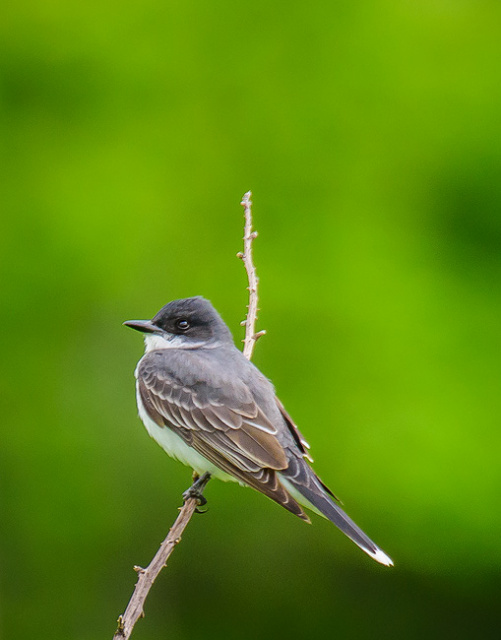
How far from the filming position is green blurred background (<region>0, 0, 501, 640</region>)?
22.4 feet

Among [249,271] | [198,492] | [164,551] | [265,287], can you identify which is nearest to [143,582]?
[164,551]

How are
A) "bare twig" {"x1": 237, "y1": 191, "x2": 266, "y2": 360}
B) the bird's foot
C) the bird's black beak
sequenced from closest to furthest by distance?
"bare twig" {"x1": 237, "y1": 191, "x2": 266, "y2": 360} < the bird's foot < the bird's black beak

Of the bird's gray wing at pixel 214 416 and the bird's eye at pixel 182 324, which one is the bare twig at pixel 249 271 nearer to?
the bird's gray wing at pixel 214 416

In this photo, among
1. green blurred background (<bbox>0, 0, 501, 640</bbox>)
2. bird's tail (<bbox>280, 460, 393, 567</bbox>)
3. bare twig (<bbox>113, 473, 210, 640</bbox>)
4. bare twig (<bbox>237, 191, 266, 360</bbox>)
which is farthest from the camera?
green blurred background (<bbox>0, 0, 501, 640</bbox>)

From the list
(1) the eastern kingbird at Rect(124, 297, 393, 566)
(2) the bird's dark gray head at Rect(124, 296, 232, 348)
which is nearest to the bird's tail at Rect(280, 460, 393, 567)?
(1) the eastern kingbird at Rect(124, 297, 393, 566)

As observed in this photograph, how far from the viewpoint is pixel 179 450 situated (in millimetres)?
4703

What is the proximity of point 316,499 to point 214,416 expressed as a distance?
2.07ft

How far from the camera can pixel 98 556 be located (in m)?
7.41

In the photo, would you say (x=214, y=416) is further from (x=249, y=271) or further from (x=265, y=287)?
(x=265, y=287)

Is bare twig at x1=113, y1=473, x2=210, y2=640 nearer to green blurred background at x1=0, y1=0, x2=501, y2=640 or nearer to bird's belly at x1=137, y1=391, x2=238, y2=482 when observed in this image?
bird's belly at x1=137, y1=391, x2=238, y2=482

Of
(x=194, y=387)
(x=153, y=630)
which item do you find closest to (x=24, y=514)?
(x=153, y=630)

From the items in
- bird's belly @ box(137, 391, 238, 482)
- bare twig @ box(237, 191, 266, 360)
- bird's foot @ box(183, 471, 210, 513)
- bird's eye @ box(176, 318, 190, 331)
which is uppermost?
bare twig @ box(237, 191, 266, 360)

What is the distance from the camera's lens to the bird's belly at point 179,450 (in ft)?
14.9

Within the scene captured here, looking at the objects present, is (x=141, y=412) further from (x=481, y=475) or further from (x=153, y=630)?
(x=153, y=630)
